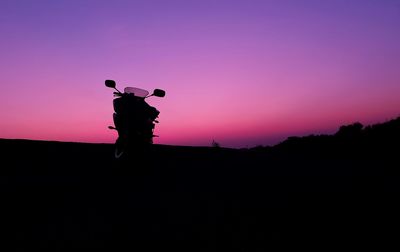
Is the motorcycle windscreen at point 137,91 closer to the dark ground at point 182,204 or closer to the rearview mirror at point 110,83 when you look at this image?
the rearview mirror at point 110,83

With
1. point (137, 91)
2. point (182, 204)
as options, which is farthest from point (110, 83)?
point (182, 204)

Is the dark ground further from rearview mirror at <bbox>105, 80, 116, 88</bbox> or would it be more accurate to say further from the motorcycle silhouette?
rearview mirror at <bbox>105, 80, 116, 88</bbox>

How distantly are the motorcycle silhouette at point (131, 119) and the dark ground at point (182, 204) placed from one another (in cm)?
35

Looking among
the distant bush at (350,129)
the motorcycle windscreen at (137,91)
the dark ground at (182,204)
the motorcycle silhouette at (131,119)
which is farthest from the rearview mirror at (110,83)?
the distant bush at (350,129)

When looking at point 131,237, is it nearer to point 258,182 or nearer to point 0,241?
point 0,241

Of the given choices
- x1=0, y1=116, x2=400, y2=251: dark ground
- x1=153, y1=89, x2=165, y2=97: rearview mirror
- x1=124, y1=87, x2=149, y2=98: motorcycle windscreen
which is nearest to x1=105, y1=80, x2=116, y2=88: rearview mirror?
x1=124, y1=87, x2=149, y2=98: motorcycle windscreen

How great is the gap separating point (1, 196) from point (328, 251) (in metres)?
4.44

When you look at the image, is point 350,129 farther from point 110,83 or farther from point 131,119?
point 110,83

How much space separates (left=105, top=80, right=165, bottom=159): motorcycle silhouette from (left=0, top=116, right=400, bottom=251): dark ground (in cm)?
35

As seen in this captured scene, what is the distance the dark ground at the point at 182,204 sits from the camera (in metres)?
3.46

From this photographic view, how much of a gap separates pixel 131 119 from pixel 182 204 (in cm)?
215

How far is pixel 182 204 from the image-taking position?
4.89m

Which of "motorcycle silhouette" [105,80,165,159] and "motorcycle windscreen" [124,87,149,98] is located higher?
"motorcycle windscreen" [124,87,149,98]

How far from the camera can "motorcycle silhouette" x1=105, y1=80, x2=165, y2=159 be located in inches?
248
